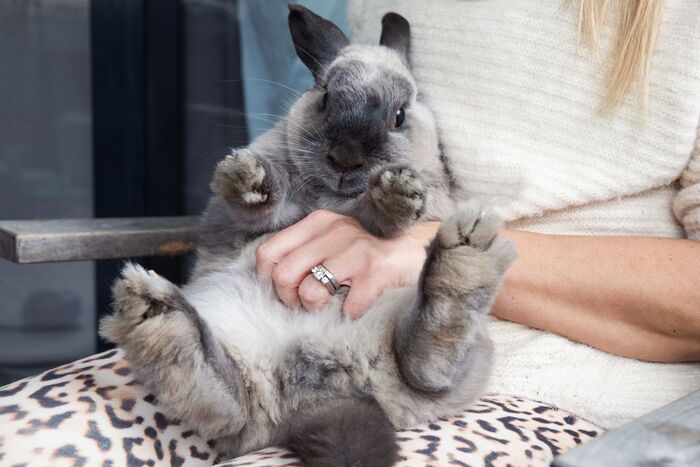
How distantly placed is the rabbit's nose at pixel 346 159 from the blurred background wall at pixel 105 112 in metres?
0.82

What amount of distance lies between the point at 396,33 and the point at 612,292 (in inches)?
26.0

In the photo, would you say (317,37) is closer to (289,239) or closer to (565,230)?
(289,239)

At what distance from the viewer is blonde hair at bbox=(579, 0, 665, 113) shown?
3.99 feet

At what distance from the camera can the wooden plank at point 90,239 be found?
1321mm

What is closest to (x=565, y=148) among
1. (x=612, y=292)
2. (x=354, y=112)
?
(x=612, y=292)

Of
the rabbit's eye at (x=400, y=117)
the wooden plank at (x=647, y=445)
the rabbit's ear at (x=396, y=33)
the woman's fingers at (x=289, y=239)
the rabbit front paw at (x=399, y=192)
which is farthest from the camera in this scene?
the rabbit's ear at (x=396, y=33)

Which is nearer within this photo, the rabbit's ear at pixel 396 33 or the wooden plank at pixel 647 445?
the wooden plank at pixel 647 445

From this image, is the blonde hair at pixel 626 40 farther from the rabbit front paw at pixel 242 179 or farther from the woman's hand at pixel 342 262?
the rabbit front paw at pixel 242 179

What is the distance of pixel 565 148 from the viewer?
131 cm

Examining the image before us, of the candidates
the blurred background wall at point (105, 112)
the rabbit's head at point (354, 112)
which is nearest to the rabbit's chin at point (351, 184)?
the rabbit's head at point (354, 112)

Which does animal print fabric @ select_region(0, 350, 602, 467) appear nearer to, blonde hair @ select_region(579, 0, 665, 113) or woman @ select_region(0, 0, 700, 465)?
woman @ select_region(0, 0, 700, 465)

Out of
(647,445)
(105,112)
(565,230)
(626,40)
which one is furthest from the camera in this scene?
(105,112)

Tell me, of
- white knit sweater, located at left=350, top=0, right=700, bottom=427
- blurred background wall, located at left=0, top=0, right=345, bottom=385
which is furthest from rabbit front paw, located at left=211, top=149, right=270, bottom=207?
blurred background wall, located at left=0, top=0, right=345, bottom=385

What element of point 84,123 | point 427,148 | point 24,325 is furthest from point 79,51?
point 427,148
